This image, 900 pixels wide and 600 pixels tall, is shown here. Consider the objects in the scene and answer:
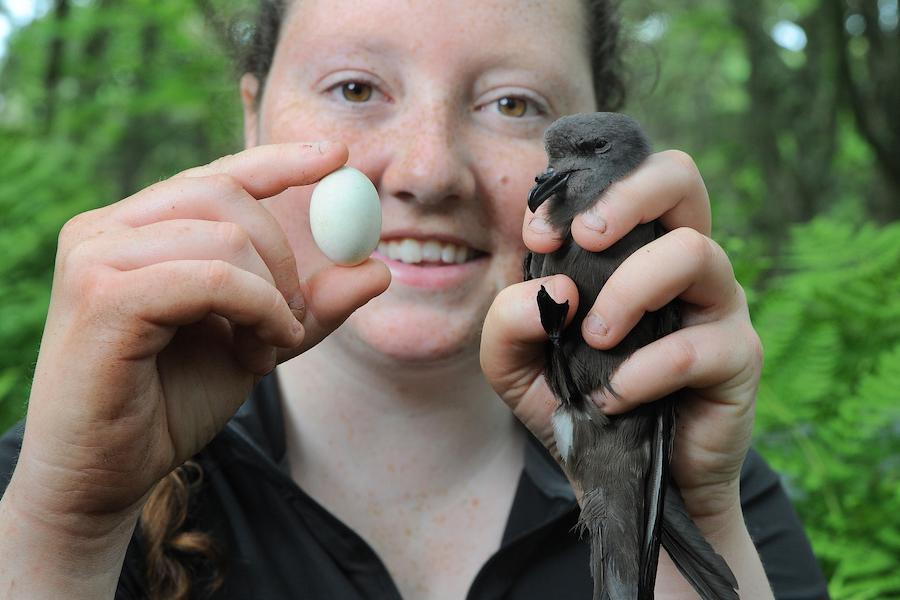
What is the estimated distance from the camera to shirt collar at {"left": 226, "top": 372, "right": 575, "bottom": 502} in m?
1.87

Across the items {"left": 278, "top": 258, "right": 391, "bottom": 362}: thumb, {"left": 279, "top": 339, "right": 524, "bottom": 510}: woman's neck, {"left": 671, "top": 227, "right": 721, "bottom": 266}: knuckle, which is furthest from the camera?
{"left": 279, "top": 339, "right": 524, "bottom": 510}: woman's neck

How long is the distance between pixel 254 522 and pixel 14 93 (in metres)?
12.4

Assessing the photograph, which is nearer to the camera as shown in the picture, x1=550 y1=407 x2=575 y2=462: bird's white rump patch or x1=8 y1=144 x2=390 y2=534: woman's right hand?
x1=8 y1=144 x2=390 y2=534: woman's right hand

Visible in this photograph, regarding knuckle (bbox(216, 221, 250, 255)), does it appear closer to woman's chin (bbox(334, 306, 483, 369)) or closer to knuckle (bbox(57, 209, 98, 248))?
knuckle (bbox(57, 209, 98, 248))

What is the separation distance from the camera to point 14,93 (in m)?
12.1

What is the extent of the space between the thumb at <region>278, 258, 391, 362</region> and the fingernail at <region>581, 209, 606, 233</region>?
1.08 ft

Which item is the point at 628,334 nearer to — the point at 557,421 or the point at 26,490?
the point at 557,421

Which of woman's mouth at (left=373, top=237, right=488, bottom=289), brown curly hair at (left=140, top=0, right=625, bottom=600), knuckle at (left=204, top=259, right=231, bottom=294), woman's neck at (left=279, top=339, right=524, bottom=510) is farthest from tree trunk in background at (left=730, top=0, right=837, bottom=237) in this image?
knuckle at (left=204, top=259, right=231, bottom=294)

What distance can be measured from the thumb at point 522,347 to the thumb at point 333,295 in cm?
19

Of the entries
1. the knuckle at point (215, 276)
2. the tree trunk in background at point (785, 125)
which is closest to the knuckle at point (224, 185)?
the knuckle at point (215, 276)

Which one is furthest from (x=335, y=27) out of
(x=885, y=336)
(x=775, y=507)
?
(x=885, y=336)

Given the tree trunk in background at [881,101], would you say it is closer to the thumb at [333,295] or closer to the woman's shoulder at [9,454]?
the thumb at [333,295]

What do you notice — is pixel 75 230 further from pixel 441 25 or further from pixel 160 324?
pixel 441 25

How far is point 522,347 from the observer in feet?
4.28
